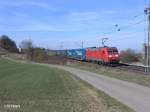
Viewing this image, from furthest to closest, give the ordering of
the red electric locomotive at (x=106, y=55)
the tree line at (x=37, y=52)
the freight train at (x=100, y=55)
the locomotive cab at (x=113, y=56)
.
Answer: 1. the tree line at (x=37, y=52)
2. the freight train at (x=100, y=55)
3. the red electric locomotive at (x=106, y=55)
4. the locomotive cab at (x=113, y=56)

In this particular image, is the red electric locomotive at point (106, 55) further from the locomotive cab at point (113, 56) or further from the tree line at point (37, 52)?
the tree line at point (37, 52)

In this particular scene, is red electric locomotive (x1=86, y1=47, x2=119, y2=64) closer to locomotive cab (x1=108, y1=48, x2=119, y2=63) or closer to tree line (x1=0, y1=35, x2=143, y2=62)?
locomotive cab (x1=108, y1=48, x2=119, y2=63)

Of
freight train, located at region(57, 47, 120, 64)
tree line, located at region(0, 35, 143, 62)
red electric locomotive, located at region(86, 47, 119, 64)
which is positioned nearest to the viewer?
red electric locomotive, located at region(86, 47, 119, 64)

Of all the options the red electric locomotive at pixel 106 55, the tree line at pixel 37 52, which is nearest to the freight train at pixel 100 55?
the red electric locomotive at pixel 106 55

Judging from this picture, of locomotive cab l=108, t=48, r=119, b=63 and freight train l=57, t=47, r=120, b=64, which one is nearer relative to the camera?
locomotive cab l=108, t=48, r=119, b=63

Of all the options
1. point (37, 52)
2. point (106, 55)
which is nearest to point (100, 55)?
point (106, 55)

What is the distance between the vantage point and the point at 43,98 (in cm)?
1789

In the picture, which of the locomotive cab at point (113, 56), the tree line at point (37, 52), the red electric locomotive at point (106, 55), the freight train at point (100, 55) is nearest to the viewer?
the locomotive cab at point (113, 56)

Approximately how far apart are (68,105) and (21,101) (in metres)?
2.02

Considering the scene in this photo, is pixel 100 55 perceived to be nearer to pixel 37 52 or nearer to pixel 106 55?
pixel 106 55

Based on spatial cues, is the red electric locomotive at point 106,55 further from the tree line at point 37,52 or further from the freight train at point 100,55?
the tree line at point 37,52

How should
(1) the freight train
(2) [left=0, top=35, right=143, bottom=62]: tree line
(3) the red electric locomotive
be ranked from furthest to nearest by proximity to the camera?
(2) [left=0, top=35, right=143, bottom=62]: tree line, (1) the freight train, (3) the red electric locomotive

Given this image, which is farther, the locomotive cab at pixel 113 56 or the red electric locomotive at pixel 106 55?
the red electric locomotive at pixel 106 55

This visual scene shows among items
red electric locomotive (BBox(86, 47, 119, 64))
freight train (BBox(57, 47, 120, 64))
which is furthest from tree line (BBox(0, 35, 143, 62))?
red electric locomotive (BBox(86, 47, 119, 64))
